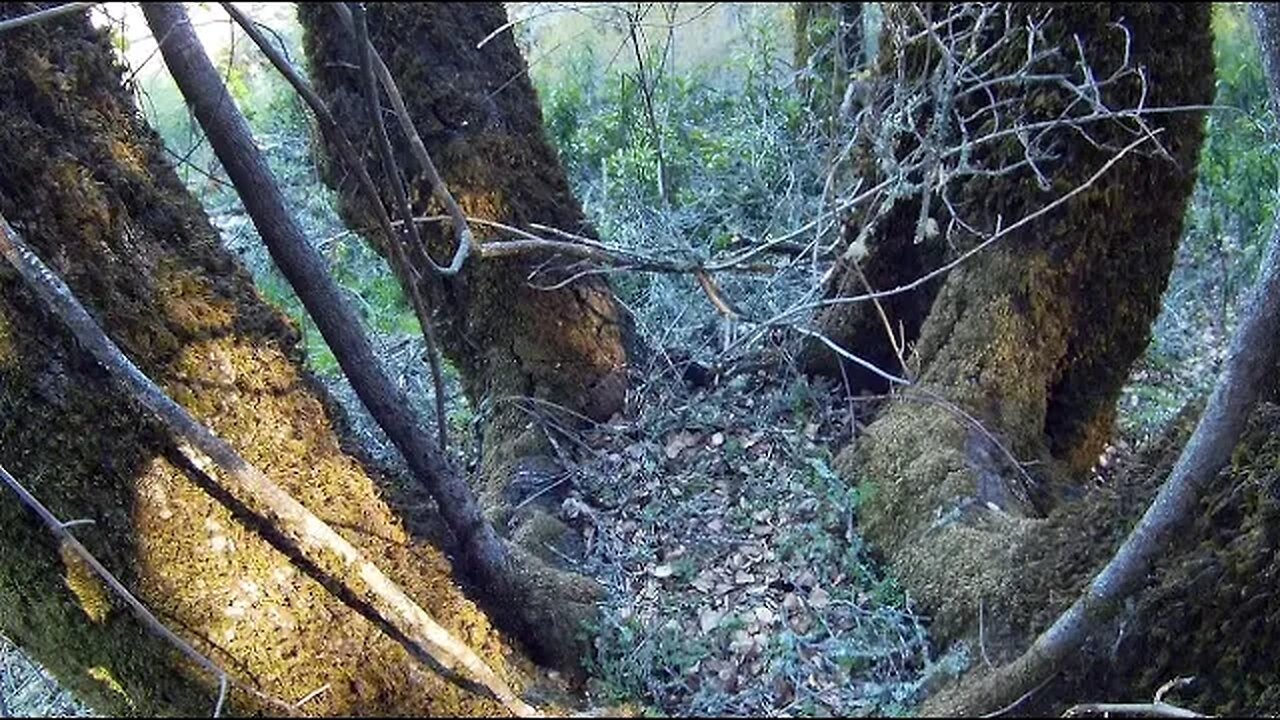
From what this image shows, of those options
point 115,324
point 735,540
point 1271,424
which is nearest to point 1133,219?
point 1271,424

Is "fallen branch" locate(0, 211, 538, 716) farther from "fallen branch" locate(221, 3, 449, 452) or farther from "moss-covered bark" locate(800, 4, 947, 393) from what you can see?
"moss-covered bark" locate(800, 4, 947, 393)

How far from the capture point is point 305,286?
263 centimetres

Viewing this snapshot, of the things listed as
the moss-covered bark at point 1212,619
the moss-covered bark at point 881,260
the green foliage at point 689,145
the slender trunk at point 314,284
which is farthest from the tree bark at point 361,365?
the green foliage at point 689,145

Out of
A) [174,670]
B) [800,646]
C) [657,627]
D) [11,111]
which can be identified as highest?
[11,111]

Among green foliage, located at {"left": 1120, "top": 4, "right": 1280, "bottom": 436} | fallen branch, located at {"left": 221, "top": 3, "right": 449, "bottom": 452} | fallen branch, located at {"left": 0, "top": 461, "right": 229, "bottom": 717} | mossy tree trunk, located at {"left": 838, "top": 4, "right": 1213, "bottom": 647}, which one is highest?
fallen branch, located at {"left": 221, "top": 3, "right": 449, "bottom": 452}

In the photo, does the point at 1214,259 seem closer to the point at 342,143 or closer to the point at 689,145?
the point at 689,145

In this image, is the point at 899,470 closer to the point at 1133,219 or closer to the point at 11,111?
the point at 1133,219

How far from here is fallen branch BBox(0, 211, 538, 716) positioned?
6.75 feet

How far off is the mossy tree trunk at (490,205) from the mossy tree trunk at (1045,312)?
122 centimetres

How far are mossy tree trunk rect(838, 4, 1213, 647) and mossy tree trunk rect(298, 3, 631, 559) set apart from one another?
122 centimetres

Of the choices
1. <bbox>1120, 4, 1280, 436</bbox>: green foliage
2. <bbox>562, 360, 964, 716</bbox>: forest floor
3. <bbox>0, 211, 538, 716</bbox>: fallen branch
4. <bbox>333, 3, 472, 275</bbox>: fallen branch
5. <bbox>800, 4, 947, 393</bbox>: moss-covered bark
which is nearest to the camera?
<bbox>333, 3, 472, 275</bbox>: fallen branch

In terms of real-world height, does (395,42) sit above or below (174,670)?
above

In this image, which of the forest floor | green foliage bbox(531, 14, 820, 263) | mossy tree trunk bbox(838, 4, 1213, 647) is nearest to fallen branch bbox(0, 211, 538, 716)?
the forest floor

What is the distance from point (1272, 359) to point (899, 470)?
172 centimetres
